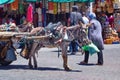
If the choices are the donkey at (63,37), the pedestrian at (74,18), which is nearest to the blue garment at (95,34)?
the donkey at (63,37)

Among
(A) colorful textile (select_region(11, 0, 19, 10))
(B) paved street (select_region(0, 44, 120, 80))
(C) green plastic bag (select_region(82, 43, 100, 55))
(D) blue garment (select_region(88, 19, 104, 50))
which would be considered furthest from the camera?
(A) colorful textile (select_region(11, 0, 19, 10))

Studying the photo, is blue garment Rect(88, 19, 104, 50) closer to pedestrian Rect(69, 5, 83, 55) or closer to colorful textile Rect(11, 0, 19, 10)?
pedestrian Rect(69, 5, 83, 55)

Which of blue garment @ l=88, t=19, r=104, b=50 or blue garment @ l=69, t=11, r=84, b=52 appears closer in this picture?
blue garment @ l=88, t=19, r=104, b=50

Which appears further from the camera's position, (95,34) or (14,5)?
(14,5)

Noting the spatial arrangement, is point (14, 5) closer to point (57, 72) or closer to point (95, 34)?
point (95, 34)

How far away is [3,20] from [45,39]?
518 inches

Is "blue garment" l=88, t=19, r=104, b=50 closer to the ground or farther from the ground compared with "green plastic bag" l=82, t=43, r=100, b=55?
farther from the ground

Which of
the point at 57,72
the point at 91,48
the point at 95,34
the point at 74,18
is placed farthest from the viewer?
the point at 74,18

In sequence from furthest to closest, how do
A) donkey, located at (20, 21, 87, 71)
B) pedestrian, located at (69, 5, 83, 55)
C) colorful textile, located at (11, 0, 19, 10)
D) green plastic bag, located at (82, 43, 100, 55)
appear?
colorful textile, located at (11, 0, 19, 10), pedestrian, located at (69, 5, 83, 55), green plastic bag, located at (82, 43, 100, 55), donkey, located at (20, 21, 87, 71)

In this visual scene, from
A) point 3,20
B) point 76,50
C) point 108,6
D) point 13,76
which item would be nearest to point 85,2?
point 108,6

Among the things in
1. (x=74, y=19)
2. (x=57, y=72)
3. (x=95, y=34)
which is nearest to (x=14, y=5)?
(x=74, y=19)

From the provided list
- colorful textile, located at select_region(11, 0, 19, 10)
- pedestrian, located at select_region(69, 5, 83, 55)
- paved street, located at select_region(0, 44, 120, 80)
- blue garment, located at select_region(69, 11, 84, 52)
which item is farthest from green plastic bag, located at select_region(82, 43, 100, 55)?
colorful textile, located at select_region(11, 0, 19, 10)

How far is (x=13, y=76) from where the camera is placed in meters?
14.5

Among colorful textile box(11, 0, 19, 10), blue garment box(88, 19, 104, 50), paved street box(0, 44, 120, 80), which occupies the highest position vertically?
colorful textile box(11, 0, 19, 10)
